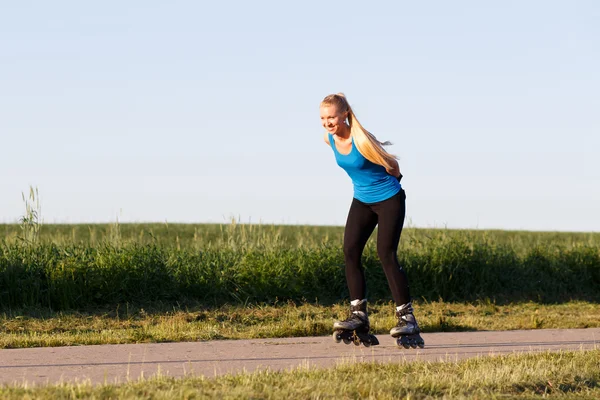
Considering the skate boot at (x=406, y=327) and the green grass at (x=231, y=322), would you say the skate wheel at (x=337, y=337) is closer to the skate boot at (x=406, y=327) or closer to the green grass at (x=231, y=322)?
the skate boot at (x=406, y=327)

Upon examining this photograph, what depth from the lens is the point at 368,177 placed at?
8.31 meters

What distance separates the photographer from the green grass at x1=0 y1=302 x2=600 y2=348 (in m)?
9.50

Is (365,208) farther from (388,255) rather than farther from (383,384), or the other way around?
(383,384)

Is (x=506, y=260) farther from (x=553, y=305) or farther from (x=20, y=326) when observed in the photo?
(x=20, y=326)

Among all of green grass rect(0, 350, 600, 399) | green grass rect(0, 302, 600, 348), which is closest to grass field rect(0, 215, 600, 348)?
green grass rect(0, 302, 600, 348)

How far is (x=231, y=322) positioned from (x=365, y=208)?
3.85m

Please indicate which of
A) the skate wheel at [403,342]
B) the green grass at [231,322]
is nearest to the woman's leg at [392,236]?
the skate wheel at [403,342]

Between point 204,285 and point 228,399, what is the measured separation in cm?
784

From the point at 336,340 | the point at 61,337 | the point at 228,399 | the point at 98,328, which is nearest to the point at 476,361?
the point at 336,340

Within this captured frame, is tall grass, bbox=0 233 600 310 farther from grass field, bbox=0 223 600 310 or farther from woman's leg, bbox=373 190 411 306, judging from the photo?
woman's leg, bbox=373 190 411 306

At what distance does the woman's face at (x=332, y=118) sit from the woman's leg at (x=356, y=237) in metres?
0.78

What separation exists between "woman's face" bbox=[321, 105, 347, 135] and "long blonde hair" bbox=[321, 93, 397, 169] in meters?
0.04

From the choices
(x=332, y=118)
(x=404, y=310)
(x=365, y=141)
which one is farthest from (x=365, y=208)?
(x=404, y=310)

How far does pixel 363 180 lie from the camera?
27.4 feet
